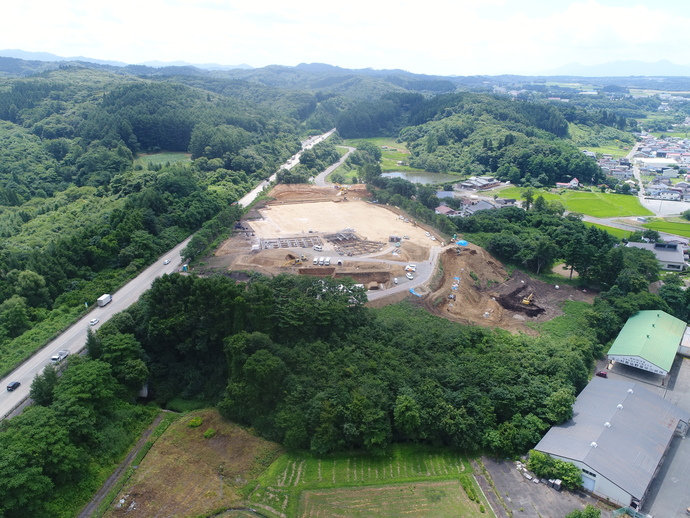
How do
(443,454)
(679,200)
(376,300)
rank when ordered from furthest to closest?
(679,200) → (376,300) → (443,454)

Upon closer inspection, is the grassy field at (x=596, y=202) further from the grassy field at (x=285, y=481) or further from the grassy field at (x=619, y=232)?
the grassy field at (x=285, y=481)

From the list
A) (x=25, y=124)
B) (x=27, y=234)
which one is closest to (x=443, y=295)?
(x=27, y=234)

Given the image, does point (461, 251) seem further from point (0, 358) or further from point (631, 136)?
point (631, 136)

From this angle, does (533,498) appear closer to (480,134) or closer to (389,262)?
(389,262)

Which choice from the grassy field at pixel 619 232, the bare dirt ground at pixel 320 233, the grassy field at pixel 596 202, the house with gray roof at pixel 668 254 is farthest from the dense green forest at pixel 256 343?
the grassy field at pixel 596 202

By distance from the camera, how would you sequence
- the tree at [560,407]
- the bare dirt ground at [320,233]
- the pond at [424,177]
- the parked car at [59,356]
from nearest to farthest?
the tree at [560,407] < the parked car at [59,356] < the bare dirt ground at [320,233] < the pond at [424,177]

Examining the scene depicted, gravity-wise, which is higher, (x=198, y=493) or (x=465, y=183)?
(x=465, y=183)

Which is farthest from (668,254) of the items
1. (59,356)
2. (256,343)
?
(59,356)

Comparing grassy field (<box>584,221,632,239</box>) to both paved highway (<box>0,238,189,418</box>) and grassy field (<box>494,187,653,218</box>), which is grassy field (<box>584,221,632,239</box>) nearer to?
grassy field (<box>494,187,653,218</box>)

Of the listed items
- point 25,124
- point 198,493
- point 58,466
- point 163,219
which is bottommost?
point 198,493
